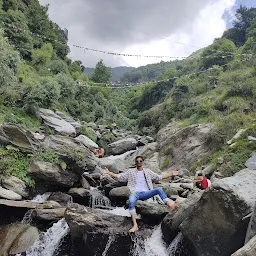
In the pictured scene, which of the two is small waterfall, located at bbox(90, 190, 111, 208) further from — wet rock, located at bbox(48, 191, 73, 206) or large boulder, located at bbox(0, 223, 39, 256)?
large boulder, located at bbox(0, 223, 39, 256)

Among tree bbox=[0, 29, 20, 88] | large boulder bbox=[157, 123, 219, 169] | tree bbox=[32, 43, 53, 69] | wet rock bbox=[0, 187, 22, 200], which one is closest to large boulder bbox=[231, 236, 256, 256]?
wet rock bbox=[0, 187, 22, 200]

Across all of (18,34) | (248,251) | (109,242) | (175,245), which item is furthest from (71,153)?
(18,34)

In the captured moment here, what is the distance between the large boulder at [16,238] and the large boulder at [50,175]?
6.66ft

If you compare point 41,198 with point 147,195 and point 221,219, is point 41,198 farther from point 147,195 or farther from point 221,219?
point 221,219

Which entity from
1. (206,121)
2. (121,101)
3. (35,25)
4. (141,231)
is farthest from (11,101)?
(121,101)

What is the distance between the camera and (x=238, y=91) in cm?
2014

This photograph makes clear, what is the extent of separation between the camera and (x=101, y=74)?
56375 millimetres

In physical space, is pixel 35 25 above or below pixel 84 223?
above

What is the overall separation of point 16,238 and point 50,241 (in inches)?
35.3

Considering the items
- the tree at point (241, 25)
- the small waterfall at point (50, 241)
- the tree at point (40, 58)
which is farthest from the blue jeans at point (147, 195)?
the tree at point (241, 25)

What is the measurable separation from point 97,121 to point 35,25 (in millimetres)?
22559

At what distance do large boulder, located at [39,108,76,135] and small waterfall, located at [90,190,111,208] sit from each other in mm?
9670

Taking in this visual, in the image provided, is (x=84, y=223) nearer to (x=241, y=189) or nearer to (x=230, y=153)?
(x=241, y=189)

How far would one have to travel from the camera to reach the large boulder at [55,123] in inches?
752
